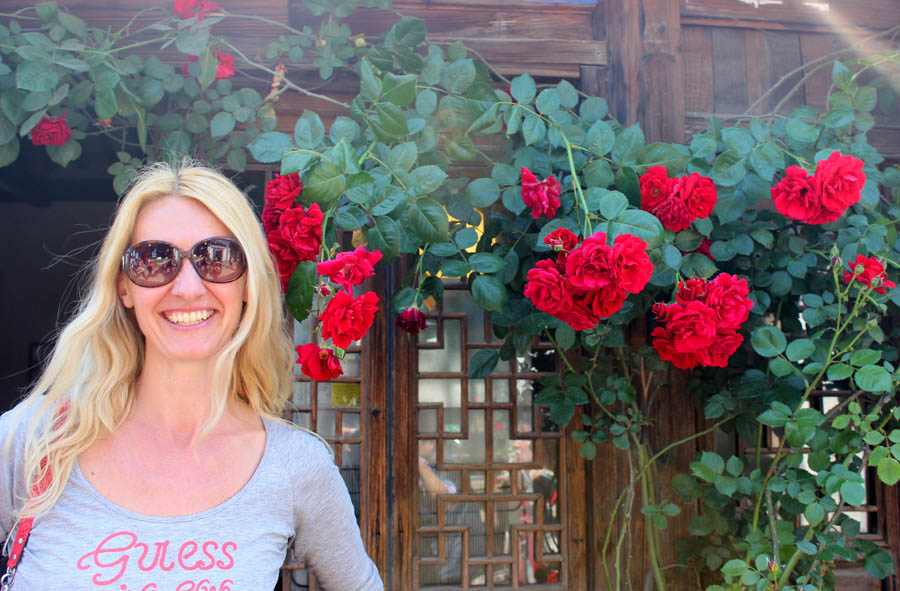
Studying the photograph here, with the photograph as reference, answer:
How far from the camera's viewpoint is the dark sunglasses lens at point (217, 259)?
1.38 m

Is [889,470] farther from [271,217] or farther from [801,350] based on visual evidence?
[271,217]

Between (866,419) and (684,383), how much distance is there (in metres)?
0.71

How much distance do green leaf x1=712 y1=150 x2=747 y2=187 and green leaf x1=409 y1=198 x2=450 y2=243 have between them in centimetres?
80

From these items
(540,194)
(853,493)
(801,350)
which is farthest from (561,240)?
(853,493)

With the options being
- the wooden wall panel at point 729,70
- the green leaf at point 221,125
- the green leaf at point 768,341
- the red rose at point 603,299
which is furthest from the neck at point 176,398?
the wooden wall panel at point 729,70

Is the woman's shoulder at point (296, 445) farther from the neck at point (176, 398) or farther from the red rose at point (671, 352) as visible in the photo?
the red rose at point (671, 352)

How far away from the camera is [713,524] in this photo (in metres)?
2.27

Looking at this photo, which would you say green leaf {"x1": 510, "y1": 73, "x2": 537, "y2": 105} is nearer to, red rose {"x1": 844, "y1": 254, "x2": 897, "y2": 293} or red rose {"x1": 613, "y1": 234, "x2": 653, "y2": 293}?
red rose {"x1": 613, "y1": 234, "x2": 653, "y2": 293}

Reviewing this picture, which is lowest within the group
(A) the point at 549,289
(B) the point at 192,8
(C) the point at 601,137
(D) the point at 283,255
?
(A) the point at 549,289

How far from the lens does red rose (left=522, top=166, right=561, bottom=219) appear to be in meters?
1.89

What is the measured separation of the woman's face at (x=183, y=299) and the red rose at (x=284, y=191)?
1.45 ft

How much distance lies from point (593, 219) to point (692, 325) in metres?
0.37

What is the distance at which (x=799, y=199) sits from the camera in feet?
6.25

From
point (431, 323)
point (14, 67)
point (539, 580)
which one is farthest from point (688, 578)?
point (14, 67)
